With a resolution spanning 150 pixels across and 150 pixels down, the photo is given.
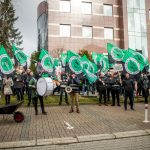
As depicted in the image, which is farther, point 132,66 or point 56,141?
point 132,66

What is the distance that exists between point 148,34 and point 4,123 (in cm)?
4475

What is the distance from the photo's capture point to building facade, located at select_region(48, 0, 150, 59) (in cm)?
4681

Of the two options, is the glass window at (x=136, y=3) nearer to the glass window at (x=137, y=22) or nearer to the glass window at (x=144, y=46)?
the glass window at (x=137, y=22)

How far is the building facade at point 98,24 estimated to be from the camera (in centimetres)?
4681

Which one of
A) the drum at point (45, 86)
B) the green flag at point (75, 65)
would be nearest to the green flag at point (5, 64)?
the green flag at point (75, 65)

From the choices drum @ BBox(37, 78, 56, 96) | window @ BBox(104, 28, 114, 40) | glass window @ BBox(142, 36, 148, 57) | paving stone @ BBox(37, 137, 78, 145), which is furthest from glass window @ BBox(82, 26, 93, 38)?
paving stone @ BBox(37, 137, 78, 145)

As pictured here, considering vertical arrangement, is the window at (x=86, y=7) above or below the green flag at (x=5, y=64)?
above

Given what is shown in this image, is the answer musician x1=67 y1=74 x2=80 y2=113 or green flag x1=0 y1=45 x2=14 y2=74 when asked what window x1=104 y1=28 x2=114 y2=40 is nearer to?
green flag x1=0 y1=45 x2=14 y2=74

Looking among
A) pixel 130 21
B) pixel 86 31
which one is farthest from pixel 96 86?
pixel 130 21

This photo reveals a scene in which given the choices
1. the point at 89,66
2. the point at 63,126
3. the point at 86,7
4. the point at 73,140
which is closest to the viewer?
the point at 73,140

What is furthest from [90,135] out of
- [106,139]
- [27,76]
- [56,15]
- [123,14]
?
[123,14]

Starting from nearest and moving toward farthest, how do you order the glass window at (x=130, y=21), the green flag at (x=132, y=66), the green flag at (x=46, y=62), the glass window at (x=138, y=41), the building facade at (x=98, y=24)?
1. the green flag at (x=132, y=66)
2. the green flag at (x=46, y=62)
3. the building facade at (x=98, y=24)
4. the glass window at (x=130, y=21)
5. the glass window at (x=138, y=41)

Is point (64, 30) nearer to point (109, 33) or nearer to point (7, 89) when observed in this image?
point (109, 33)

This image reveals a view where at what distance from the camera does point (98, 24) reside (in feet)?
163
